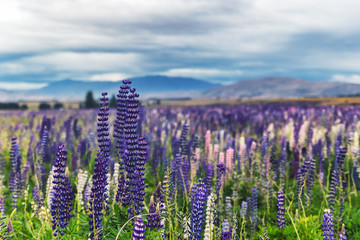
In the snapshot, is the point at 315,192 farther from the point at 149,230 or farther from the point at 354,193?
the point at 149,230

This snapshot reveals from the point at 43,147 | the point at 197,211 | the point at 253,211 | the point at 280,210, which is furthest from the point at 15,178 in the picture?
the point at 280,210

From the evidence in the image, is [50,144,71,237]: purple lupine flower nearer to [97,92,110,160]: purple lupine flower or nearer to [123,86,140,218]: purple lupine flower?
[97,92,110,160]: purple lupine flower

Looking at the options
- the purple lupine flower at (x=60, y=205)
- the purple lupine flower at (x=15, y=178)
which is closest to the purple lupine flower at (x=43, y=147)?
the purple lupine flower at (x=15, y=178)

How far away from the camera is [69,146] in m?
12.8

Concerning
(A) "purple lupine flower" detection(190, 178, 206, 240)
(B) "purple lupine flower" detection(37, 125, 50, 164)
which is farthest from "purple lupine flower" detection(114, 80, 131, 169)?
(B) "purple lupine flower" detection(37, 125, 50, 164)

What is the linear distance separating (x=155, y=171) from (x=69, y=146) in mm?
4143

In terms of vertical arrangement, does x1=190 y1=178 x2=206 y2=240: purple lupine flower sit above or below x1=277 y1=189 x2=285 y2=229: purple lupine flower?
above

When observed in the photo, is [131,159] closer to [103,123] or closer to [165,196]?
[103,123]

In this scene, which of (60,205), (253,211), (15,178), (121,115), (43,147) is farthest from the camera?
(43,147)

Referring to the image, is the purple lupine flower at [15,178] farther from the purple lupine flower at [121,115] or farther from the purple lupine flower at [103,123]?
the purple lupine flower at [103,123]

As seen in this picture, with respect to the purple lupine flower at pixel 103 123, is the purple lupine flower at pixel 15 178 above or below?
below

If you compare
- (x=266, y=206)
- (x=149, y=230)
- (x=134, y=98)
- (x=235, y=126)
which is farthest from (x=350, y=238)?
(x=235, y=126)

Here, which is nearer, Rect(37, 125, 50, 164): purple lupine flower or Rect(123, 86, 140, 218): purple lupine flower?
Rect(123, 86, 140, 218): purple lupine flower

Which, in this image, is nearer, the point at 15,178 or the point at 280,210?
the point at 280,210
